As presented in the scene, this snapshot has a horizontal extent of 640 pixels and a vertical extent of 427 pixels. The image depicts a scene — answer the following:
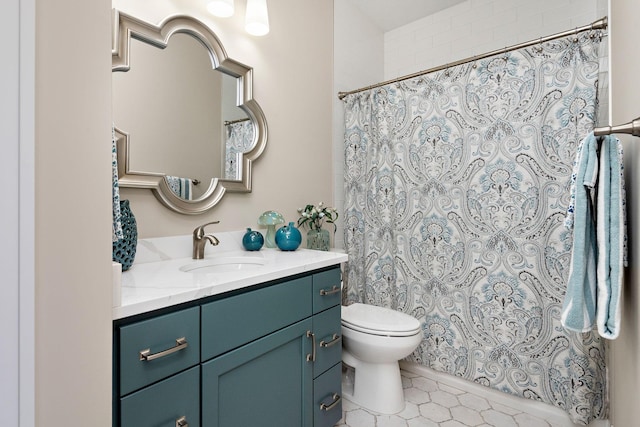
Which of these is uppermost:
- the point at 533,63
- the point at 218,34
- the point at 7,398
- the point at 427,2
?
the point at 427,2

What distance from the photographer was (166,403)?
2.95 ft

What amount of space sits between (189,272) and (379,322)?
3.45 feet

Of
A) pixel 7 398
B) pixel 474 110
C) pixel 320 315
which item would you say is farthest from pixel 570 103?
pixel 7 398

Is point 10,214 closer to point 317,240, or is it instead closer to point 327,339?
point 327,339

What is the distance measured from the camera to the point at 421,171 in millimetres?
2074

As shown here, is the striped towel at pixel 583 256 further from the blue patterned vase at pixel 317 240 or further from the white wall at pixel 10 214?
the blue patterned vase at pixel 317 240

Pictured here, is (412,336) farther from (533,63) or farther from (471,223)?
(533,63)

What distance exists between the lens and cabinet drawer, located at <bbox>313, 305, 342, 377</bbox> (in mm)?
1442

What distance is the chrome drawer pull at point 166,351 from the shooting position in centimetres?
84

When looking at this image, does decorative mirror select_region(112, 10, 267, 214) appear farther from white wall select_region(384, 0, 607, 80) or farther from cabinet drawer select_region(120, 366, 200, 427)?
white wall select_region(384, 0, 607, 80)

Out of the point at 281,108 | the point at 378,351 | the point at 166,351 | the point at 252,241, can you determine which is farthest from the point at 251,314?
the point at 281,108

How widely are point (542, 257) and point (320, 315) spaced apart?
1.18 m

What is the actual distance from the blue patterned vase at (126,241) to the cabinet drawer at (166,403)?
19.3 inches

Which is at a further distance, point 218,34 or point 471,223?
point 471,223
